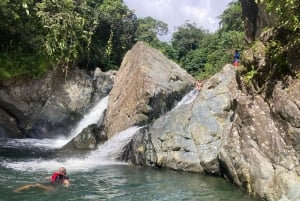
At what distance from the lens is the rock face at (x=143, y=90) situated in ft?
72.6

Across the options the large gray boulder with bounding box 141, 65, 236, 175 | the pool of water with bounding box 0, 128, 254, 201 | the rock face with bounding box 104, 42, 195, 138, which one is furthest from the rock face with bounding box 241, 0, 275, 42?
the pool of water with bounding box 0, 128, 254, 201

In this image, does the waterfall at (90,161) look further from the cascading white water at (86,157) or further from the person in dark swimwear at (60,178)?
the person in dark swimwear at (60,178)

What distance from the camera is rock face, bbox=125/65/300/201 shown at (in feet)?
39.1

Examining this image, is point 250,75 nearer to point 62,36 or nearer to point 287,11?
point 287,11

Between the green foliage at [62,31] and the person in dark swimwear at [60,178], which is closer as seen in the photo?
the person in dark swimwear at [60,178]

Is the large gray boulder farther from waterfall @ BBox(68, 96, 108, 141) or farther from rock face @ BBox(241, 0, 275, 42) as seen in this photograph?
waterfall @ BBox(68, 96, 108, 141)

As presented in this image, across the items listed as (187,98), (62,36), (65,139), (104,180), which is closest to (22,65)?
(62,36)

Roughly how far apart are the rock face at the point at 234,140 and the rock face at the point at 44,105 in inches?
369

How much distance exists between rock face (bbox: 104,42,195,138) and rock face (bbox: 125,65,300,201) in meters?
3.06

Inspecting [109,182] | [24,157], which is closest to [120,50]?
[24,157]

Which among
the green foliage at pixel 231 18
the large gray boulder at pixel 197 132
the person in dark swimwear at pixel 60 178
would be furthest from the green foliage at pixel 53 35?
the green foliage at pixel 231 18

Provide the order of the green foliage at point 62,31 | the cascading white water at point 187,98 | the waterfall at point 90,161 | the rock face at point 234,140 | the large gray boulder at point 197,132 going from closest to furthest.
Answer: the rock face at point 234,140
the large gray boulder at point 197,132
the waterfall at point 90,161
the cascading white water at point 187,98
the green foliage at point 62,31

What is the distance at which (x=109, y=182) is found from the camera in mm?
15141

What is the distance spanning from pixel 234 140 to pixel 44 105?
639 inches
